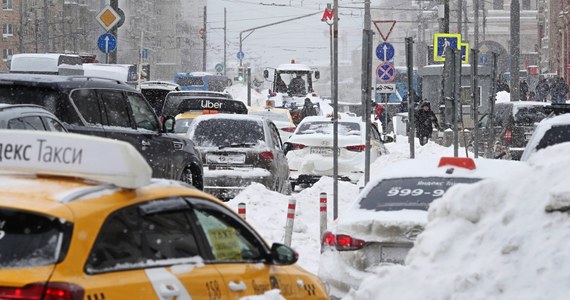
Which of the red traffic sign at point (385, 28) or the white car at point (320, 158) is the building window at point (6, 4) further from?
the white car at point (320, 158)

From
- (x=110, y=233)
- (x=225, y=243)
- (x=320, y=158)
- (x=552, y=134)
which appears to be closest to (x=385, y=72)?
(x=320, y=158)

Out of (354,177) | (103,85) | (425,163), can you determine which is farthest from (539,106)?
(425,163)

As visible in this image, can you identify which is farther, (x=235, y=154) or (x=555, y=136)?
(x=235, y=154)

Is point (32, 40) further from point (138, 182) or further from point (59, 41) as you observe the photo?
point (138, 182)

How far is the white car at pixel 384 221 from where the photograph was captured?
9.98 m

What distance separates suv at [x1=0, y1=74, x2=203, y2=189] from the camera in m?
16.5

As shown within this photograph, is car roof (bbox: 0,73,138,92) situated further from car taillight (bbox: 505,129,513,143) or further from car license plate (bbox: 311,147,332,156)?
car taillight (bbox: 505,129,513,143)

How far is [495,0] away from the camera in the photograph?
11725cm

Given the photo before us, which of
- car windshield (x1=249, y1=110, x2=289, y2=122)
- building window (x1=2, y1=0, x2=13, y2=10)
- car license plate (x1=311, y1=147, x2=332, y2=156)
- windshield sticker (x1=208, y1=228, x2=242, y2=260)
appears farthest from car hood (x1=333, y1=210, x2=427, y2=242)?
building window (x1=2, y1=0, x2=13, y2=10)

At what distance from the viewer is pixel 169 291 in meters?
6.71

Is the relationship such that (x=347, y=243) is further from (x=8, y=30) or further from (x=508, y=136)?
(x=8, y=30)

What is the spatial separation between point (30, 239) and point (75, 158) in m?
0.73

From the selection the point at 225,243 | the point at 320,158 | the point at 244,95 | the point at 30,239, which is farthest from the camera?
the point at 244,95

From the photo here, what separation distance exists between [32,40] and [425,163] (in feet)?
338
